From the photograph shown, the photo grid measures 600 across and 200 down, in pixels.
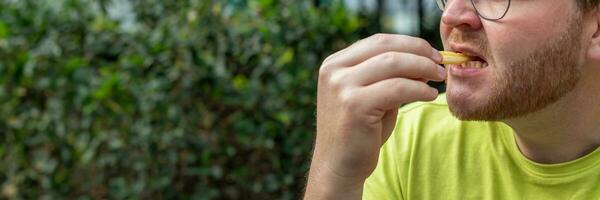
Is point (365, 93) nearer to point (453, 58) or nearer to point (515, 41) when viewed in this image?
point (453, 58)

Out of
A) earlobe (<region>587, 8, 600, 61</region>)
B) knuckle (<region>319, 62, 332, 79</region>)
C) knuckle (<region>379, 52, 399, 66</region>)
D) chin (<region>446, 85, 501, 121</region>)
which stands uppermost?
knuckle (<region>379, 52, 399, 66</region>)

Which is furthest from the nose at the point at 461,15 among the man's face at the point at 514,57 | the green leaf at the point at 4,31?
the green leaf at the point at 4,31

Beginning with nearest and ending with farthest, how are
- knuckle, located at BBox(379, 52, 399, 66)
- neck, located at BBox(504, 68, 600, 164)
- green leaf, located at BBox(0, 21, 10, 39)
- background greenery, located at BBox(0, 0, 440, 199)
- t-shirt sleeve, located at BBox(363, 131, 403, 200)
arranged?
knuckle, located at BBox(379, 52, 399, 66) < neck, located at BBox(504, 68, 600, 164) < t-shirt sleeve, located at BBox(363, 131, 403, 200) < background greenery, located at BBox(0, 0, 440, 199) < green leaf, located at BBox(0, 21, 10, 39)

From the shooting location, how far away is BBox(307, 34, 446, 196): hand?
6.46ft

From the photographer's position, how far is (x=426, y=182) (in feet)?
7.63

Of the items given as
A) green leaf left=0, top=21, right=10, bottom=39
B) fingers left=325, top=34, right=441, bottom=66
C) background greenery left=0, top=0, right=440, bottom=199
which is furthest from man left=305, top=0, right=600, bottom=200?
green leaf left=0, top=21, right=10, bottom=39

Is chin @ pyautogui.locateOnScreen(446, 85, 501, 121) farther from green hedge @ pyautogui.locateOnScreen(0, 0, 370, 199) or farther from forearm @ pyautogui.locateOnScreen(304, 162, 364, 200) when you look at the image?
green hedge @ pyautogui.locateOnScreen(0, 0, 370, 199)

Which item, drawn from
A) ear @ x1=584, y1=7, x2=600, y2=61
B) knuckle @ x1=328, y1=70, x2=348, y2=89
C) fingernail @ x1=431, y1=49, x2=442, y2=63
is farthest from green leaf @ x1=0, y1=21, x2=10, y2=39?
ear @ x1=584, y1=7, x2=600, y2=61

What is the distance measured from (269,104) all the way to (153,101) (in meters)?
0.50

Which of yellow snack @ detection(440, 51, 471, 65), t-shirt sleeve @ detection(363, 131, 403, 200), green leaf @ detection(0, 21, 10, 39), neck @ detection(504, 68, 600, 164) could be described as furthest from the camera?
green leaf @ detection(0, 21, 10, 39)

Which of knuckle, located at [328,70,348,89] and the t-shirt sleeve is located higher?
knuckle, located at [328,70,348,89]

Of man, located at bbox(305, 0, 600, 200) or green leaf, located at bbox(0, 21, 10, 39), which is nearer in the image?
man, located at bbox(305, 0, 600, 200)

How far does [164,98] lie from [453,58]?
238cm

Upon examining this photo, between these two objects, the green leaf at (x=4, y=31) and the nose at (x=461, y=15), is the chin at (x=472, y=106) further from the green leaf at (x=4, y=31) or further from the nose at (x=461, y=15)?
the green leaf at (x=4, y=31)
